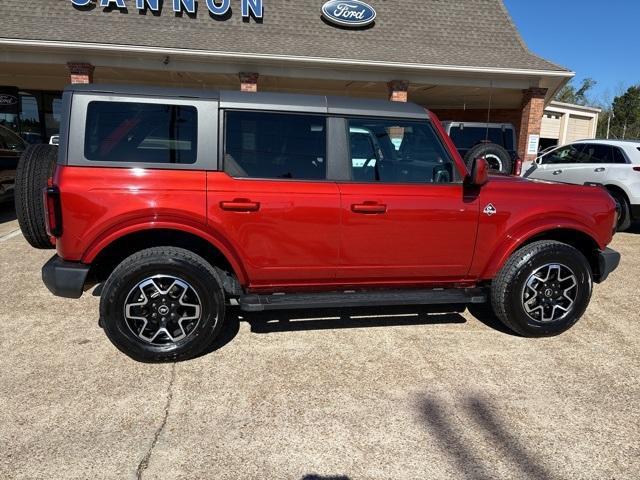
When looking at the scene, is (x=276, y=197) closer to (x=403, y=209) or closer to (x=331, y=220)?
(x=331, y=220)

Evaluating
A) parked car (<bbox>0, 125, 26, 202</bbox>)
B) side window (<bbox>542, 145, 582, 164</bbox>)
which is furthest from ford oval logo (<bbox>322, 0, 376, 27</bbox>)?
parked car (<bbox>0, 125, 26, 202</bbox>)

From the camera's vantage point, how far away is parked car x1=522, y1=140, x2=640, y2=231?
25.3 feet

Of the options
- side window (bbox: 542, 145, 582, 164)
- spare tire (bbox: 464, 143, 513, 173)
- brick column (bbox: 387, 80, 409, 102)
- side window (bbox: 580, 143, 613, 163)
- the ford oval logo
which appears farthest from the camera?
the ford oval logo

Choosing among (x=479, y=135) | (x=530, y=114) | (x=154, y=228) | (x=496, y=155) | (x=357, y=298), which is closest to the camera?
(x=154, y=228)

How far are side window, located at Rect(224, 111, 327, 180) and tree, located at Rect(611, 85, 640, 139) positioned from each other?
210 feet

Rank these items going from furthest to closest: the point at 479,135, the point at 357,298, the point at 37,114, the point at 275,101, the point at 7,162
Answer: the point at 37,114 → the point at 479,135 → the point at 7,162 → the point at 357,298 → the point at 275,101

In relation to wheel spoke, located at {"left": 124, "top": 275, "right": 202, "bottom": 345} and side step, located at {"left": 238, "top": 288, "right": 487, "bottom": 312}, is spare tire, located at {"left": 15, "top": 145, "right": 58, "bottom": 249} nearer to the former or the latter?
wheel spoke, located at {"left": 124, "top": 275, "right": 202, "bottom": 345}

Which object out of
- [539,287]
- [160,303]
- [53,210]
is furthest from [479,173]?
A: [53,210]

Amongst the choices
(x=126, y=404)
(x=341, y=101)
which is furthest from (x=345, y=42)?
(x=126, y=404)

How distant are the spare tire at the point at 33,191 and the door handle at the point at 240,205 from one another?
4.36 feet

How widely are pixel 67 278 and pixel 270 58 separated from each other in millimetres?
9313

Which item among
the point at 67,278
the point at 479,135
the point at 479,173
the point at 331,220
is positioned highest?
the point at 479,135

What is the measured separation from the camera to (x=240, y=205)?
3283 mm

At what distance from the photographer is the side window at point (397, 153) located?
3578 mm
